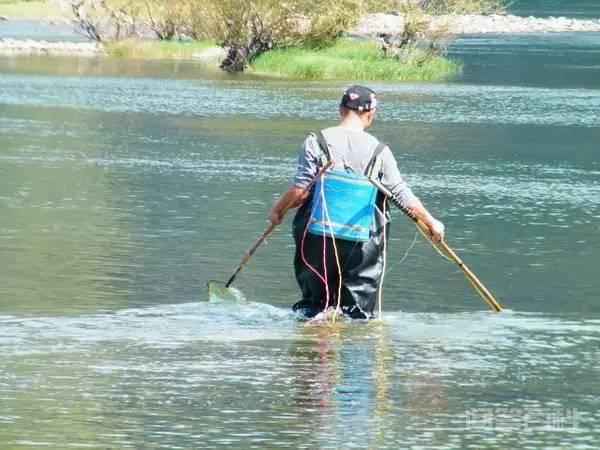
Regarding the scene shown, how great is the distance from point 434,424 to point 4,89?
115 feet

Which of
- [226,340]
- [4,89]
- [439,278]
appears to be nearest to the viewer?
[226,340]

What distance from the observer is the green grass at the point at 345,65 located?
50375mm

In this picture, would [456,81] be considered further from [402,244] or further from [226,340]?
[226,340]

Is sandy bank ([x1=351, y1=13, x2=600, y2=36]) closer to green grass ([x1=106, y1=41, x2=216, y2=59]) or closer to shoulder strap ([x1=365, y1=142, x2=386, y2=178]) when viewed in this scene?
green grass ([x1=106, y1=41, x2=216, y2=59])

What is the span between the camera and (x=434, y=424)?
25.7ft

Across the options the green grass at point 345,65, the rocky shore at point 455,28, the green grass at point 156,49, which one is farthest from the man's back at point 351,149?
the green grass at point 156,49

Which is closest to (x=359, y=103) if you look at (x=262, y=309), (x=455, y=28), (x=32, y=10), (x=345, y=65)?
(x=262, y=309)

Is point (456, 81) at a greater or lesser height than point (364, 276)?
lesser

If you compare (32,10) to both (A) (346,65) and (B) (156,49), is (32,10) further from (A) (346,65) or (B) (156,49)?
(A) (346,65)

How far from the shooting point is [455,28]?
253 feet

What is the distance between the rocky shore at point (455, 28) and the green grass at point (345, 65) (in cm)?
594

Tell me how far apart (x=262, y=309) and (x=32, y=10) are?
10833 cm

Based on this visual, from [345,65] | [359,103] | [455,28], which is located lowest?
[455,28]

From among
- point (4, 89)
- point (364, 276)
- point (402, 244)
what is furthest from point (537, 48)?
point (364, 276)
